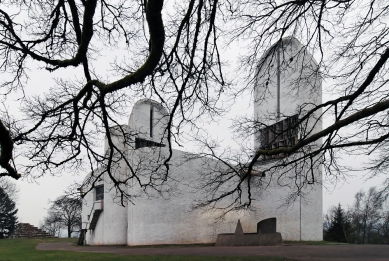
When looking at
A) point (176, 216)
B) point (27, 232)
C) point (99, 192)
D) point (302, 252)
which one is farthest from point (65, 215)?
point (302, 252)

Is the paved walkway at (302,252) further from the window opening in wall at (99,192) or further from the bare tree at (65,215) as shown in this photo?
the window opening in wall at (99,192)

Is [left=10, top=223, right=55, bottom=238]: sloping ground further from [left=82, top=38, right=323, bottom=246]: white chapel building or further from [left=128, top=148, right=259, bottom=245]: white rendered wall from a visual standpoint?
[left=128, top=148, right=259, bottom=245]: white rendered wall

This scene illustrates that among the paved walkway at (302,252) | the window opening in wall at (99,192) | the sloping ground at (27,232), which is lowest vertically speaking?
the sloping ground at (27,232)

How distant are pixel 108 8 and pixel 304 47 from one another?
3818 mm

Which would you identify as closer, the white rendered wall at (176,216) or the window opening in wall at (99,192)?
the white rendered wall at (176,216)

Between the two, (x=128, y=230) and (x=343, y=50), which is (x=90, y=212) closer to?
(x=128, y=230)

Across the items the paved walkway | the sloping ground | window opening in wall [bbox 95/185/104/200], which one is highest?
window opening in wall [bbox 95/185/104/200]

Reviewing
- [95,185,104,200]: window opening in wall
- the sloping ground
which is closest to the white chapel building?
[95,185,104,200]: window opening in wall

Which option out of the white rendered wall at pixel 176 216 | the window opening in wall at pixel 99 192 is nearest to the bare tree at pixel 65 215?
the window opening in wall at pixel 99 192

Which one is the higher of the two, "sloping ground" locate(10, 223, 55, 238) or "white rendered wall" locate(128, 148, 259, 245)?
"white rendered wall" locate(128, 148, 259, 245)

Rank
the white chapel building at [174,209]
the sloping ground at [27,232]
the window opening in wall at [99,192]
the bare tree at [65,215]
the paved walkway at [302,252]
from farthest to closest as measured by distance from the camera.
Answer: the sloping ground at [27,232]
the window opening in wall at [99,192]
the white chapel building at [174,209]
the paved walkway at [302,252]
the bare tree at [65,215]

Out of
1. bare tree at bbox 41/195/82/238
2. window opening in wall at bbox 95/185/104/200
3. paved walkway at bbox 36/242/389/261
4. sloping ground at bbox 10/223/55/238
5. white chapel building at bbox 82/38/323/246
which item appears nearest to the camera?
bare tree at bbox 41/195/82/238

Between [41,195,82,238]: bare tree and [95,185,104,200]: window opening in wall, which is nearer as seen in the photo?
[41,195,82,238]: bare tree

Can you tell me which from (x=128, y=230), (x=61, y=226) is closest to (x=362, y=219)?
(x=128, y=230)
